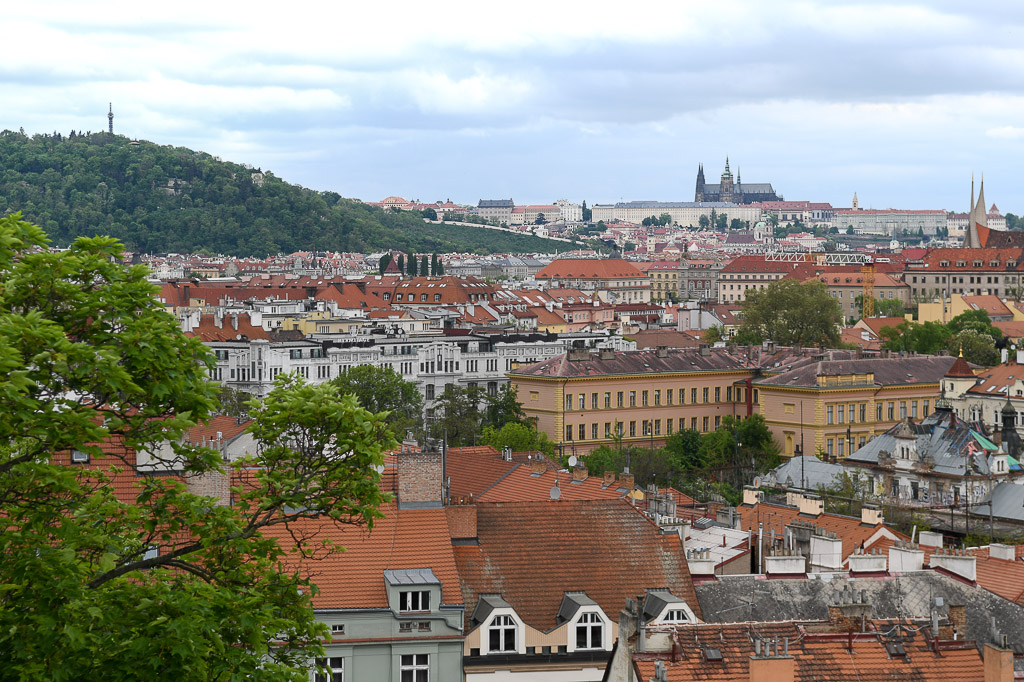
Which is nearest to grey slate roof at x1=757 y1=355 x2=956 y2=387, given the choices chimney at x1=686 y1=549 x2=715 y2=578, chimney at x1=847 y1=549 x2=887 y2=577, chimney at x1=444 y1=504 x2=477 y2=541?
chimney at x1=686 y1=549 x2=715 y2=578

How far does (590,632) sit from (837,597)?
14.4 feet

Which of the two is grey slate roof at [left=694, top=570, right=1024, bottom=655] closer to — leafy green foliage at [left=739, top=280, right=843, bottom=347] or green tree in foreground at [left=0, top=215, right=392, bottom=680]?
green tree in foreground at [left=0, top=215, right=392, bottom=680]

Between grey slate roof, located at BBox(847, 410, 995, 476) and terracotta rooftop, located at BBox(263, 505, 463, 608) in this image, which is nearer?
terracotta rooftop, located at BBox(263, 505, 463, 608)

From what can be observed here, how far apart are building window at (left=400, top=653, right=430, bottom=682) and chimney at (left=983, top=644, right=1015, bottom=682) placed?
9.94 metres

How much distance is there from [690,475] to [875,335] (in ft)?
230

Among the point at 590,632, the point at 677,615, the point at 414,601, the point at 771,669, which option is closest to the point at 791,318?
the point at 590,632

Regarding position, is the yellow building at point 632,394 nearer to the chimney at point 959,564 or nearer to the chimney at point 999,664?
the chimney at point 959,564

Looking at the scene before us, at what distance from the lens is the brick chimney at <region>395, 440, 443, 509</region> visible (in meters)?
31.1

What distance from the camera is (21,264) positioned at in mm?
17750

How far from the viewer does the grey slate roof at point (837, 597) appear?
3042cm

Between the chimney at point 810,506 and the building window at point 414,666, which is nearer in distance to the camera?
the building window at point 414,666

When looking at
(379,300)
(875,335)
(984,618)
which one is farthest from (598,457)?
(379,300)

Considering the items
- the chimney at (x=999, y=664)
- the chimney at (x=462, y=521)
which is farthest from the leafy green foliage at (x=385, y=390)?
the chimney at (x=999, y=664)

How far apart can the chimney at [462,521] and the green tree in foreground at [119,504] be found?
1253 cm
